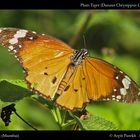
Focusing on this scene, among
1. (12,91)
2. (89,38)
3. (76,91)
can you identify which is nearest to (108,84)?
(76,91)

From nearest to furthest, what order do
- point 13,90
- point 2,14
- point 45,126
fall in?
point 13,90
point 45,126
point 2,14

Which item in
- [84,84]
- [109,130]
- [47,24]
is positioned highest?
[47,24]

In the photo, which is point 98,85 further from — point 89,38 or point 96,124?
point 89,38

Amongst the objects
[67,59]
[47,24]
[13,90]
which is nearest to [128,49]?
[47,24]
